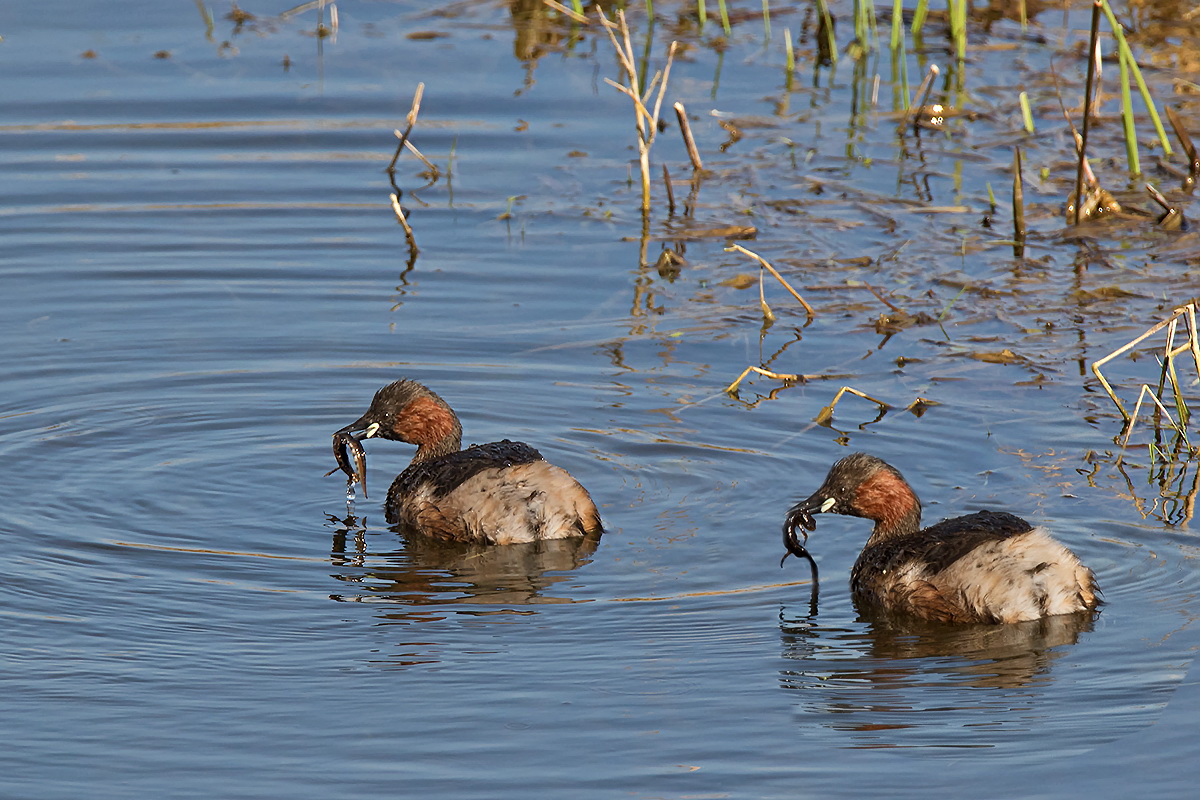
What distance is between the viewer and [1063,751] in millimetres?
6301

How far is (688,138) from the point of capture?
519 inches

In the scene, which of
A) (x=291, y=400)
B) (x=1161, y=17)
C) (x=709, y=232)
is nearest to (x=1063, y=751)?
(x=291, y=400)

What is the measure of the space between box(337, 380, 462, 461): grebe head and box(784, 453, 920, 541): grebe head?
2.09 m

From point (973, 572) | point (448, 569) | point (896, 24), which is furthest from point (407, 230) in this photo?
point (973, 572)

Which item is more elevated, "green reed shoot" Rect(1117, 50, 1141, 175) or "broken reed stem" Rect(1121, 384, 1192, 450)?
"green reed shoot" Rect(1117, 50, 1141, 175)

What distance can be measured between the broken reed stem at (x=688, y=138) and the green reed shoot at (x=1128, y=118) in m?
2.98

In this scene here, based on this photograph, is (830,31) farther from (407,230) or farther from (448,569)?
(448,569)

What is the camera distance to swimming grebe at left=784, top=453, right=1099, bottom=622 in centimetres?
738

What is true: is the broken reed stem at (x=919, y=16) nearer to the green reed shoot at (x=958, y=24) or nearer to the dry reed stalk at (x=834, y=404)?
the green reed shoot at (x=958, y=24)

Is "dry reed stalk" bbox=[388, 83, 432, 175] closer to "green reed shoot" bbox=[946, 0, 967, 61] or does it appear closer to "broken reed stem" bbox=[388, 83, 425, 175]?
"broken reed stem" bbox=[388, 83, 425, 175]

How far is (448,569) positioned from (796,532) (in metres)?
1.57

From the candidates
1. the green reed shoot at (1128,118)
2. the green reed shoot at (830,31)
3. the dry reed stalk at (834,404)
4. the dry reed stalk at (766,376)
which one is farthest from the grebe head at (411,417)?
the green reed shoot at (830,31)

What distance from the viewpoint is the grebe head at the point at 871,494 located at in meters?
8.12

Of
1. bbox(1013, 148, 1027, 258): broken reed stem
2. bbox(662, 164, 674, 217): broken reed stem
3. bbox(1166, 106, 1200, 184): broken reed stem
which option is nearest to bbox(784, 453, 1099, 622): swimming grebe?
bbox(1013, 148, 1027, 258): broken reed stem
